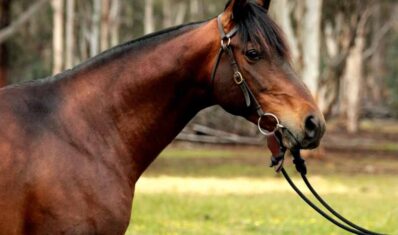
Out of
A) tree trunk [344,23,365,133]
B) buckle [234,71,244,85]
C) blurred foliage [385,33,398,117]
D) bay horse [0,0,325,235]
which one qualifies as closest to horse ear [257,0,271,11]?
bay horse [0,0,325,235]

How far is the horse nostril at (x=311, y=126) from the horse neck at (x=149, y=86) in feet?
2.09

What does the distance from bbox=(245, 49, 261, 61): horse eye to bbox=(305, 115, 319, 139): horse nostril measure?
46cm

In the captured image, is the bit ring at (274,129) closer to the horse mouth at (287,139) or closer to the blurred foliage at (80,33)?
the horse mouth at (287,139)

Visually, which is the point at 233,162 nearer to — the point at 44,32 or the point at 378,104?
the point at 44,32

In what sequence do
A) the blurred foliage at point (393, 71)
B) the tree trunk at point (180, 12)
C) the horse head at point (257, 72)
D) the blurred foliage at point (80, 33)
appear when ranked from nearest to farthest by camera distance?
→ 1. the horse head at point (257, 72)
2. the blurred foliage at point (80, 33)
3. the blurred foliage at point (393, 71)
4. the tree trunk at point (180, 12)

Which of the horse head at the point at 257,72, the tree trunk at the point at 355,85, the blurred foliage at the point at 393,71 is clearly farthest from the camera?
the blurred foliage at the point at 393,71

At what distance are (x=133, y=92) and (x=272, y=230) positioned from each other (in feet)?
24.7

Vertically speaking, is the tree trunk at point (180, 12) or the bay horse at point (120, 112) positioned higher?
the bay horse at point (120, 112)

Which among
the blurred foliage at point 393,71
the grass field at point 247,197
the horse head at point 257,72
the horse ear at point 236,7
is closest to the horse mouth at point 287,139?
the horse head at point 257,72

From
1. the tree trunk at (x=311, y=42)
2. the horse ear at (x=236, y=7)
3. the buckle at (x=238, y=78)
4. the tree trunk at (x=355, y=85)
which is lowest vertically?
the tree trunk at (x=355, y=85)

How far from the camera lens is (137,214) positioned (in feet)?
47.0

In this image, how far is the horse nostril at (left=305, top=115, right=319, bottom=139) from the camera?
5008 mm

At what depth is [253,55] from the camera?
5.18 meters

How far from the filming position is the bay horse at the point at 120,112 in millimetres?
4773
